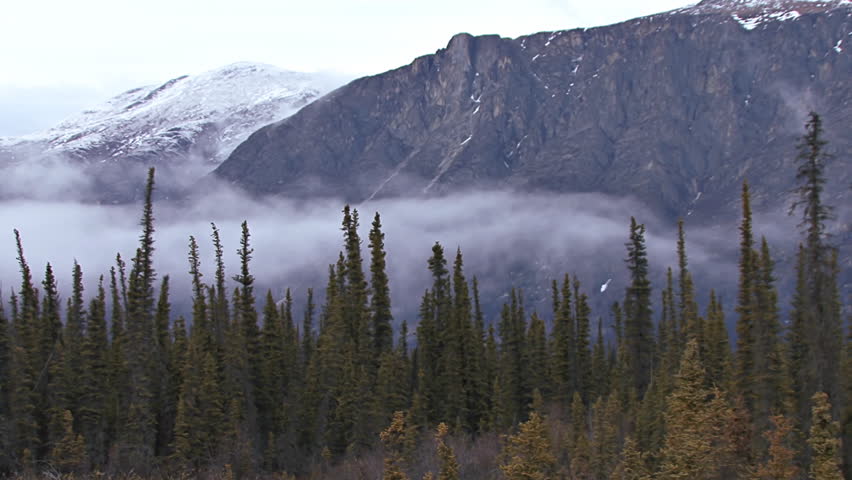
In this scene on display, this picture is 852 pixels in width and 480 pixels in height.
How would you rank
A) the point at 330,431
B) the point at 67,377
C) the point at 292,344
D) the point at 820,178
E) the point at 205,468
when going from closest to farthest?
the point at 820,178, the point at 205,468, the point at 67,377, the point at 330,431, the point at 292,344

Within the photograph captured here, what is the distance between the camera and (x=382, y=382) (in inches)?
2601

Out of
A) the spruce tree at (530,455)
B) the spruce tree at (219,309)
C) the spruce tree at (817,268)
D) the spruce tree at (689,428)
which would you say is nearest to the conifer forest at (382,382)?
the spruce tree at (817,268)

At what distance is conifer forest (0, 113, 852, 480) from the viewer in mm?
45312

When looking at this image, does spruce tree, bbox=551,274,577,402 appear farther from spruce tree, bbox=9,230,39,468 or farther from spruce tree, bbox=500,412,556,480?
spruce tree, bbox=500,412,556,480

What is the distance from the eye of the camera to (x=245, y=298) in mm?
70000

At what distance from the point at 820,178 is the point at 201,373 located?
42.4 metres

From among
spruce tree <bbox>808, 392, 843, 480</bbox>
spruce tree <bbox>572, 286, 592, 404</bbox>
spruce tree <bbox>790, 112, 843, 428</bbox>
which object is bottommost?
spruce tree <bbox>572, 286, 592, 404</bbox>

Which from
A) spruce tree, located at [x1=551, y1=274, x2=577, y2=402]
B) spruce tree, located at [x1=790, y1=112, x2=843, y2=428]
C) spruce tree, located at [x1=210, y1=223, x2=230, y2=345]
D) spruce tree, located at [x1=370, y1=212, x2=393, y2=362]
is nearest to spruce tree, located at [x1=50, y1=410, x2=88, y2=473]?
spruce tree, located at [x1=210, y1=223, x2=230, y2=345]

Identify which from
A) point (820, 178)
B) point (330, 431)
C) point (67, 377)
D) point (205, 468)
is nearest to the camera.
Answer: point (820, 178)

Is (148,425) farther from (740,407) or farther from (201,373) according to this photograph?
(740,407)

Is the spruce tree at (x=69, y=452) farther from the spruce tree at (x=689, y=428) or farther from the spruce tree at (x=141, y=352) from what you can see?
the spruce tree at (x=689, y=428)

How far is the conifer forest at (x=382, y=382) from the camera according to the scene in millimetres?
45312

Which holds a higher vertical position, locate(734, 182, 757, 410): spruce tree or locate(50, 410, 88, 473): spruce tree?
locate(734, 182, 757, 410): spruce tree

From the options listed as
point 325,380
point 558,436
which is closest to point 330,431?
point 325,380
